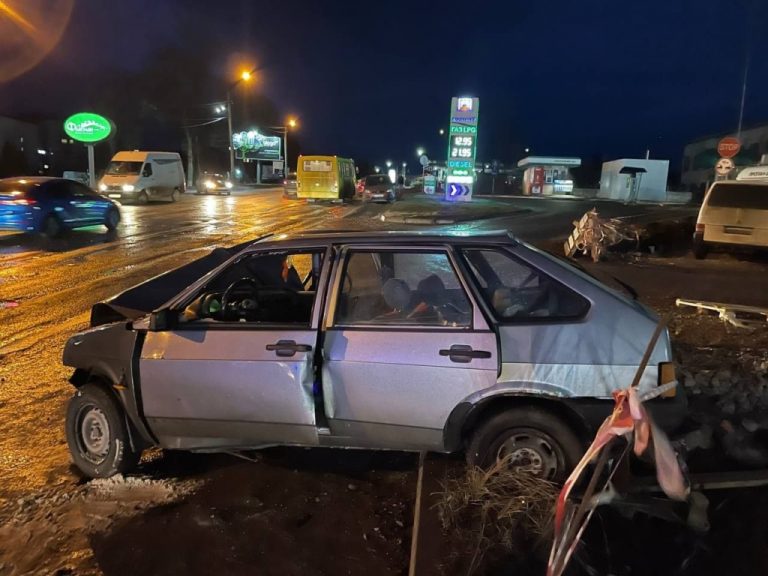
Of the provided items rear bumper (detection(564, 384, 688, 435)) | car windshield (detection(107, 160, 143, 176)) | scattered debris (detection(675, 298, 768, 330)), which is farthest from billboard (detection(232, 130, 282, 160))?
rear bumper (detection(564, 384, 688, 435))

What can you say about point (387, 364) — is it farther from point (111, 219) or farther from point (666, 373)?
point (111, 219)

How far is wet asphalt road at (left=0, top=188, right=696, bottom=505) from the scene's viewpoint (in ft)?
14.4

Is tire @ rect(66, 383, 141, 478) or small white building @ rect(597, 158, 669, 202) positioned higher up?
small white building @ rect(597, 158, 669, 202)

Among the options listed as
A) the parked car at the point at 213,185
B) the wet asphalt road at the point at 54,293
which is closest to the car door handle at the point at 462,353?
the wet asphalt road at the point at 54,293

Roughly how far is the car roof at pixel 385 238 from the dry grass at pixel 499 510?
51.2 inches

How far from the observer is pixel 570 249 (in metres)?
13.6

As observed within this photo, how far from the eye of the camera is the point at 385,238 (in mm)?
3676

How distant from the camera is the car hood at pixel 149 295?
14.1 feet

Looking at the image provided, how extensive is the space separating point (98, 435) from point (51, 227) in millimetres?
13715

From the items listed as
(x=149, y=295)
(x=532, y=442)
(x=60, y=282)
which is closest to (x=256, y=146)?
(x=60, y=282)

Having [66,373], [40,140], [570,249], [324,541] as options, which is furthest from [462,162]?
[40,140]

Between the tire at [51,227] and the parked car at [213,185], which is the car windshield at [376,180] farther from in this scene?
the tire at [51,227]

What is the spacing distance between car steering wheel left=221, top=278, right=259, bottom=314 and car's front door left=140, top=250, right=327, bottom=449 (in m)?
0.25

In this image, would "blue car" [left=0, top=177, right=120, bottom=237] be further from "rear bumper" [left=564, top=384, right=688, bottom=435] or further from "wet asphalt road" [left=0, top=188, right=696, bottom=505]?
"rear bumper" [left=564, top=384, right=688, bottom=435]
